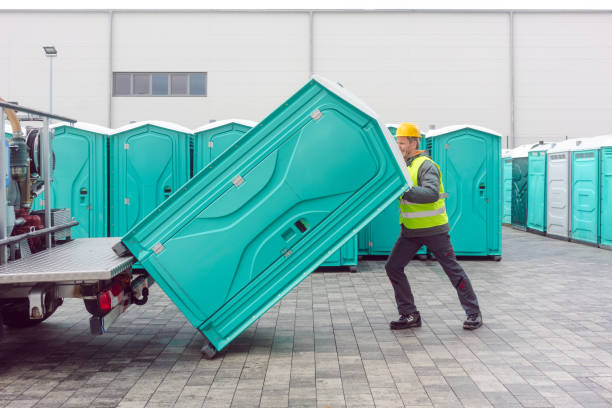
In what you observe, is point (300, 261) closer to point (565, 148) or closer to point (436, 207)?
point (436, 207)

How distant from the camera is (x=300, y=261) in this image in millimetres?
4738

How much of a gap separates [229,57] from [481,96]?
9.42 meters

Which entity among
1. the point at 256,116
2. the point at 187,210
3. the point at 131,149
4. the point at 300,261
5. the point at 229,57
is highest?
the point at 229,57

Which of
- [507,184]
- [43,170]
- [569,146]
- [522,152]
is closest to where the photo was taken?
[43,170]

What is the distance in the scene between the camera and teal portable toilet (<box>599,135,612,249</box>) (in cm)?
1173

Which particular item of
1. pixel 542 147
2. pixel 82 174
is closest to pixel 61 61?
pixel 82 174

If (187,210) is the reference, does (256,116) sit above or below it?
above

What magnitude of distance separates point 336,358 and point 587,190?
9569 mm

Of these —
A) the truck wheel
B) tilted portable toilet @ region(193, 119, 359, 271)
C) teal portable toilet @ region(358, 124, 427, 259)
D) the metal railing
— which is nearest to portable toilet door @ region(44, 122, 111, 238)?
tilted portable toilet @ region(193, 119, 359, 271)

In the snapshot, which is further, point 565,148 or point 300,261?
point 565,148

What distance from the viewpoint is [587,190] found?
12.5 m

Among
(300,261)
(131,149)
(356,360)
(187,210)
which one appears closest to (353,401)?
(356,360)

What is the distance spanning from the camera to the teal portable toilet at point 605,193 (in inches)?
462

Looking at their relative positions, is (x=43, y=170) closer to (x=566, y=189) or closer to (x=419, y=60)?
(x=566, y=189)
